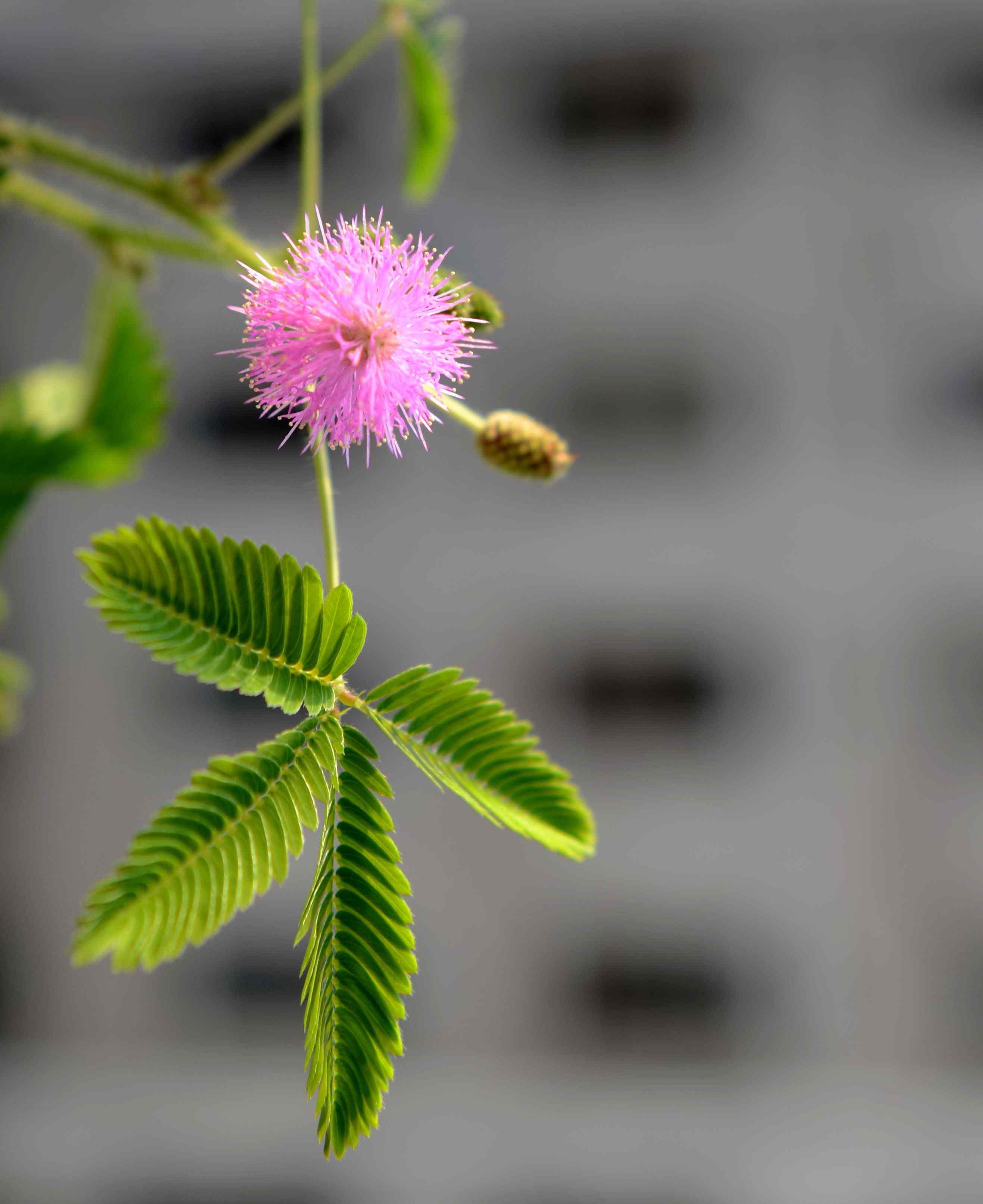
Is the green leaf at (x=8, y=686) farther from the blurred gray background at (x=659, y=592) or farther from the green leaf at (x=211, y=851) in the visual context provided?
the blurred gray background at (x=659, y=592)

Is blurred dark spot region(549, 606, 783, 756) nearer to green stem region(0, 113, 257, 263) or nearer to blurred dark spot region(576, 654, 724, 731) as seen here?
blurred dark spot region(576, 654, 724, 731)

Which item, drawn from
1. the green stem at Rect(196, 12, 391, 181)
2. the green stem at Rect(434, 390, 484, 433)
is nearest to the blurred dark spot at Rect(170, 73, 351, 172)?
the green stem at Rect(196, 12, 391, 181)

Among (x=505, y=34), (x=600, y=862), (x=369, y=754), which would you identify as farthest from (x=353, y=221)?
(x=505, y=34)

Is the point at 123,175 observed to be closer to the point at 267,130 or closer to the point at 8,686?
the point at 267,130

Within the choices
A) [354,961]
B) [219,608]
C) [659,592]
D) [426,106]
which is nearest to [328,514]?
[219,608]

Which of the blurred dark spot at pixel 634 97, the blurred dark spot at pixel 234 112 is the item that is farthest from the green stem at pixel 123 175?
the blurred dark spot at pixel 634 97

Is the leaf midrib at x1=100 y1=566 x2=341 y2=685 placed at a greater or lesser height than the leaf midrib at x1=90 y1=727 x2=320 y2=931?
greater
